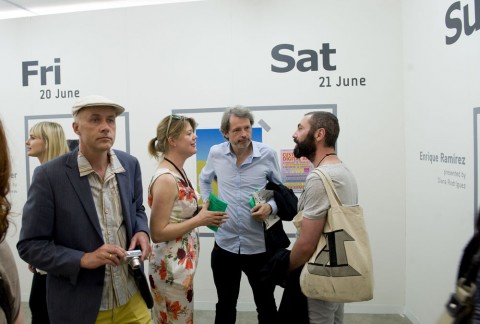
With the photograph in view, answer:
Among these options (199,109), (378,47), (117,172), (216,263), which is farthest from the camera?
(199,109)

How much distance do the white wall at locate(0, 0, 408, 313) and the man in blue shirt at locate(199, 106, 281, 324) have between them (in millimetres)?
1117

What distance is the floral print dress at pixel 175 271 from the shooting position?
212cm

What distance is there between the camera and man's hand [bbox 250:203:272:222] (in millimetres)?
2586

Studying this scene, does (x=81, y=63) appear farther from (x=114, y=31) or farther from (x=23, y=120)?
(x=23, y=120)

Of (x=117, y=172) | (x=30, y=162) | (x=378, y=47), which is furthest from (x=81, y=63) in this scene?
(x=378, y=47)

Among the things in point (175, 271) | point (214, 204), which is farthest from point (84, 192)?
point (214, 204)

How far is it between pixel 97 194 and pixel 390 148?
284cm

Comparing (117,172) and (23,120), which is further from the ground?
(23,120)

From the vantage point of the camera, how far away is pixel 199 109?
3.98 meters

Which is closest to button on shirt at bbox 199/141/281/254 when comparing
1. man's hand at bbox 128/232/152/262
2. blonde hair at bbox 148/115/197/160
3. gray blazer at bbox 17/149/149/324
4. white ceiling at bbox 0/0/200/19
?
blonde hair at bbox 148/115/197/160

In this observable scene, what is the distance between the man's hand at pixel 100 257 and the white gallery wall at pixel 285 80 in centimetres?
235

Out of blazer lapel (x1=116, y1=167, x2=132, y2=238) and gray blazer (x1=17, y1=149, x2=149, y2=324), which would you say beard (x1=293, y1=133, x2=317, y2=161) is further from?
gray blazer (x1=17, y1=149, x2=149, y2=324)

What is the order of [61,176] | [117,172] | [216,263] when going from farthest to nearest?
[216,263] < [117,172] < [61,176]

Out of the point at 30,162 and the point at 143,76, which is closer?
the point at 143,76
